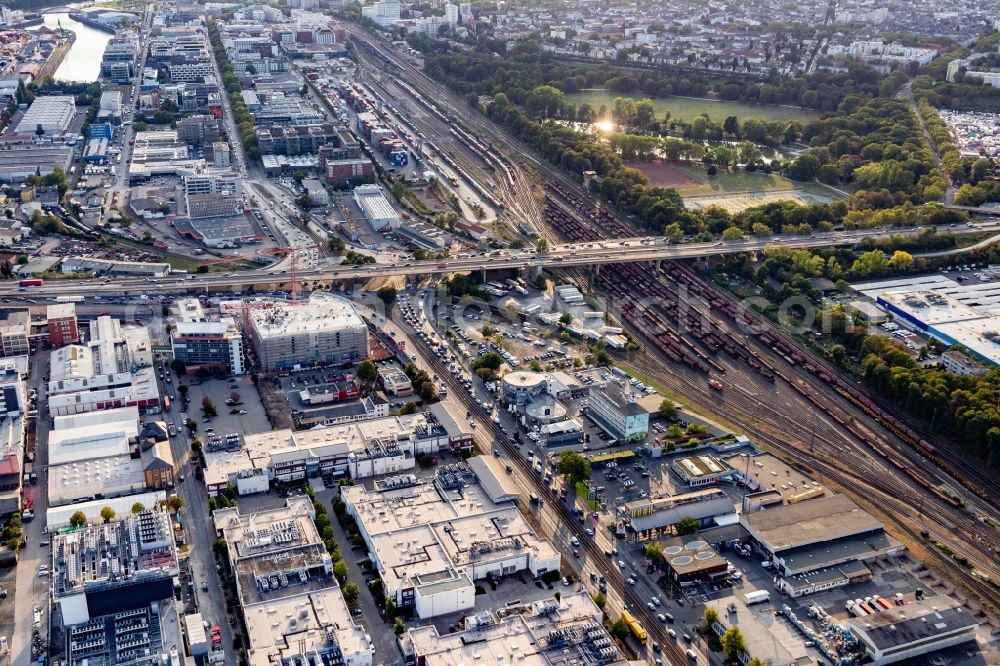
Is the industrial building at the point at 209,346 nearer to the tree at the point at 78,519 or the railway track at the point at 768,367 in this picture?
the tree at the point at 78,519

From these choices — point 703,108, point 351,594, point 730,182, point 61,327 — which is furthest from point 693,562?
point 703,108

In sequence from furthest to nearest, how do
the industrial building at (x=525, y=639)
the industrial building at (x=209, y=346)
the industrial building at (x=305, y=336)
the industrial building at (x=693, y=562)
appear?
the industrial building at (x=305, y=336) < the industrial building at (x=209, y=346) < the industrial building at (x=693, y=562) < the industrial building at (x=525, y=639)

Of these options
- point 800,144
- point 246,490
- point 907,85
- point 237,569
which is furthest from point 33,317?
point 907,85

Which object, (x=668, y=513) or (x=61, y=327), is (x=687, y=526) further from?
(x=61, y=327)

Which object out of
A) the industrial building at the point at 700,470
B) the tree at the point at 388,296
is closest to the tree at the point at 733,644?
the industrial building at the point at 700,470

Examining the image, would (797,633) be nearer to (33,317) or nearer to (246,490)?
(246,490)

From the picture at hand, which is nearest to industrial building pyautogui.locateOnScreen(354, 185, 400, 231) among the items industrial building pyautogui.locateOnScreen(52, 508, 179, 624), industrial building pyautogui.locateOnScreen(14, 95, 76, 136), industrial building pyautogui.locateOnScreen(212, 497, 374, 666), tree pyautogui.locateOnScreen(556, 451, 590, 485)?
industrial building pyautogui.locateOnScreen(14, 95, 76, 136)
